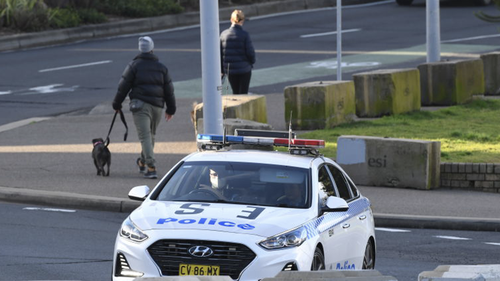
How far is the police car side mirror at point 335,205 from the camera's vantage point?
9305 mm

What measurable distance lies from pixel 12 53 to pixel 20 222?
17.0 meters

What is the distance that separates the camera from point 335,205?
30.6 ft

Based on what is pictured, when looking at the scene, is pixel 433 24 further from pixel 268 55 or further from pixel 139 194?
pixel 139 194

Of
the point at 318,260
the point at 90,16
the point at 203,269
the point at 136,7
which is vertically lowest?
the point at 318,260

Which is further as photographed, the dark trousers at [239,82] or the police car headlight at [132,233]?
the dark trousers at [239,82]

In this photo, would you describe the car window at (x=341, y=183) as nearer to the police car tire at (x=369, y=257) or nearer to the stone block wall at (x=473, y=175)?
the police car tire at (x=369, y=257)

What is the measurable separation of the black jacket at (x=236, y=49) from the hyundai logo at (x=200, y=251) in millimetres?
10776

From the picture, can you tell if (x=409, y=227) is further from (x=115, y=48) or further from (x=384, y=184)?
(x=115, y=48)

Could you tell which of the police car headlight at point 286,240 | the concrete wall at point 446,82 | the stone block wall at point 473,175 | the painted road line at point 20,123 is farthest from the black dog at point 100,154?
the concrete wall at point 446,82

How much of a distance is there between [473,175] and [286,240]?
7557 mm

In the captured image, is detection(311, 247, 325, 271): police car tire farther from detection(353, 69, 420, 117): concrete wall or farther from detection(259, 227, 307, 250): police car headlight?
detection(353, 69, 420, 117): concrete wall

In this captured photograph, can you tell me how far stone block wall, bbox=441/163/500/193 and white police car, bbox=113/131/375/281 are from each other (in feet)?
17.8

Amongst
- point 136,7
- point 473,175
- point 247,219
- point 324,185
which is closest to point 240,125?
point 473,175

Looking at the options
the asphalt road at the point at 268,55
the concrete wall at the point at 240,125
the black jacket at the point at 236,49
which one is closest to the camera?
the concrete wall at the point at 240,125
